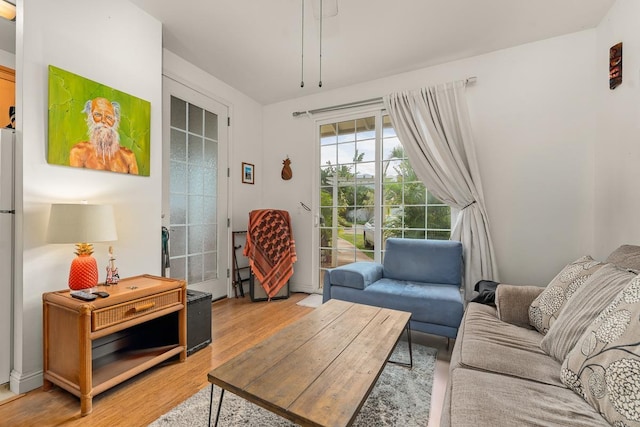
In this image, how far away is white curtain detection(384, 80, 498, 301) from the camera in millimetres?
2752

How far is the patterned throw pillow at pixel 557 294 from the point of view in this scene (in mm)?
1477

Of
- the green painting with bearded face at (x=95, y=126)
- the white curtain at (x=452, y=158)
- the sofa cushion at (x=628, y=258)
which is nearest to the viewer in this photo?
the sofa cushion at (x=628, y=258)

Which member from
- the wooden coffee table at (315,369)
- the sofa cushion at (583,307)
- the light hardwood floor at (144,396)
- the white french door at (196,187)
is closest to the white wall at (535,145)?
the light hardwood floor at (144,396)

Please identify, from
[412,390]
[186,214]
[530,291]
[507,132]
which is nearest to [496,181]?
[507,132]

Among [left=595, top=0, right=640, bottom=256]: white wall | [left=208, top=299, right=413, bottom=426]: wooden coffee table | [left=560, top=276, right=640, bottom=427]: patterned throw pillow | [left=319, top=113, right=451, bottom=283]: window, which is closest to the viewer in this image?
[left=560, top=276, right=640, bottom=427]: patterned throw pillow

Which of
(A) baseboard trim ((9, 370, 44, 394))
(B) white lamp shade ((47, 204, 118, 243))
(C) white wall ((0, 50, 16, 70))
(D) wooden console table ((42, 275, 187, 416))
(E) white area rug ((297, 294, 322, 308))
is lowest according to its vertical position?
(E) white area rug ((297, 294, 322, 308))

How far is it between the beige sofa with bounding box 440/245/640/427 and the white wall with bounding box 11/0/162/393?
7.52ft

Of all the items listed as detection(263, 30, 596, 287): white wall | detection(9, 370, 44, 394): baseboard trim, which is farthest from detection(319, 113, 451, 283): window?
detection(9, 370, 44, 394): baseboard trim

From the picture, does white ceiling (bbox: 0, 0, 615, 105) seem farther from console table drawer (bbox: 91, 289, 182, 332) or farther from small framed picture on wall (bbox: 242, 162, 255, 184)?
console table drawer (bbox: 91, 289, 182, 332)

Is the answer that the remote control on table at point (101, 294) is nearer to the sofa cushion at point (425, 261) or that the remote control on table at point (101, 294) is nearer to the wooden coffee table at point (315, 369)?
the wooden coffee table at point (315, 369)

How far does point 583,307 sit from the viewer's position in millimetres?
1260

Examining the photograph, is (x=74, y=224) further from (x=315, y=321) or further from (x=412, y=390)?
(x=412, y=390)

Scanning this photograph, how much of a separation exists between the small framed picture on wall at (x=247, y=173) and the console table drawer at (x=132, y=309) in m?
2.10

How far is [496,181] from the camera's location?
2.83m
